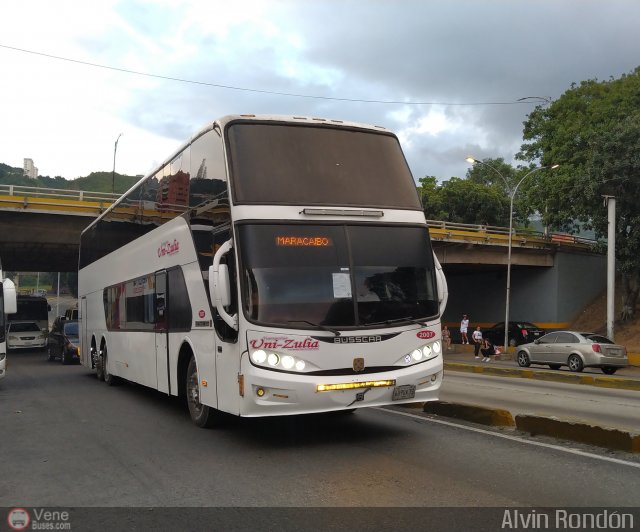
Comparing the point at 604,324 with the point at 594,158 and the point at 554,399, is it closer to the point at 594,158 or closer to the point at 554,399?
the point at 594,158

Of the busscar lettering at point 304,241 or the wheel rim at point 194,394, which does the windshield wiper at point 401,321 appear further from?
the wheel rim at point 194,394

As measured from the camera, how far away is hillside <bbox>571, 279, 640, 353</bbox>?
108 feet

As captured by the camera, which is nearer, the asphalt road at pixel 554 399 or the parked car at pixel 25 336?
the asphalt road at pixel 554 399

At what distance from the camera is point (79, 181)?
384 ft

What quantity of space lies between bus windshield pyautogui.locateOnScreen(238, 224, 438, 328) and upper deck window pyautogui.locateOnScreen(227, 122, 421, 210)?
419 millimetres

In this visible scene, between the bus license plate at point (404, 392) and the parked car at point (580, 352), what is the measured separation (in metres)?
16.1

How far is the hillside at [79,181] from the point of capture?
325 ft

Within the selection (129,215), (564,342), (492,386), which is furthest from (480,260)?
(129,215)

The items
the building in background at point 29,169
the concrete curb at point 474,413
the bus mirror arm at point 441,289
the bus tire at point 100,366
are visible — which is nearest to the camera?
the bus mirror arm at point 441,289

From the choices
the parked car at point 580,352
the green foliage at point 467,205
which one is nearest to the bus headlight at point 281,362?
the parked car at point 580,352

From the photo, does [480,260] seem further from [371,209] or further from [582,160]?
[371,209]

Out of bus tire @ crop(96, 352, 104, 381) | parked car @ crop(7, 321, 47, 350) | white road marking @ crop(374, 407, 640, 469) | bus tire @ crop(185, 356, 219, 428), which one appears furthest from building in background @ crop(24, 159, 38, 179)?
white road marking @ crop(374, 407, 640, 469)

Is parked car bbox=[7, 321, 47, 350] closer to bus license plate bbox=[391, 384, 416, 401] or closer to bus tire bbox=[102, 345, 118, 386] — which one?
bus tire bbox=[102, 345, 118, 386]
